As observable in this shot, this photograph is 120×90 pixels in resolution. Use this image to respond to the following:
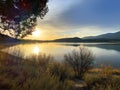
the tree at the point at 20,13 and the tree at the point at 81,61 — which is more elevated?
the tree at the point at 20,13

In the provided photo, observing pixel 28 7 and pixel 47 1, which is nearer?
pixel 28 7

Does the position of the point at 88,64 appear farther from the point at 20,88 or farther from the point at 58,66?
the point at 20,88

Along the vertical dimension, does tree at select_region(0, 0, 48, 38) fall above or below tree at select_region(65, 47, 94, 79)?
above

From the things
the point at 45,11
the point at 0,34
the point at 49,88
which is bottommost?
the point at 49,88

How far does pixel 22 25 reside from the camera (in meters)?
13.4

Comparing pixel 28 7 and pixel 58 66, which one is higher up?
pixel 28 7

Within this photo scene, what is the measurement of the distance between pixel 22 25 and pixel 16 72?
265cm

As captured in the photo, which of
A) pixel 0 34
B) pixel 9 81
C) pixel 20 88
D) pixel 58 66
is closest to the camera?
pixel 20 88

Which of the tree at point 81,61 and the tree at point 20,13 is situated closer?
the tree at point 20,13

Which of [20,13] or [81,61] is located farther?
[81,61]

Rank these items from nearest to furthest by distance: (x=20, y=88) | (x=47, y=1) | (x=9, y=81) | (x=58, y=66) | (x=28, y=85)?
(x=20, y=88)
(x=28, y=85)
(x=9, y=81)
(x=47, y=1)
(x=58, y=66)

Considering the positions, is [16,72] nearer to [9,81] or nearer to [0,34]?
[0,34]

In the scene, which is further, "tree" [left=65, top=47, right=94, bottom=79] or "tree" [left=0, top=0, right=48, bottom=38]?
"tree" [left=65, top=47, right=94, bottom=79]

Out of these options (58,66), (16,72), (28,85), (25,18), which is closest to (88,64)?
(58,66)
